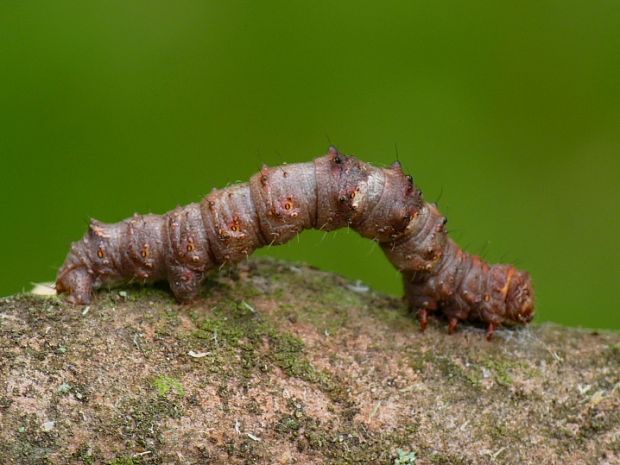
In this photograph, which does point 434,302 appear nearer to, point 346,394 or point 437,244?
point 437,244

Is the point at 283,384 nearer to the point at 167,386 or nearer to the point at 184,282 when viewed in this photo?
the point at 167,386

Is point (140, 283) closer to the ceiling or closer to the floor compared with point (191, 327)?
closer to the ceiling

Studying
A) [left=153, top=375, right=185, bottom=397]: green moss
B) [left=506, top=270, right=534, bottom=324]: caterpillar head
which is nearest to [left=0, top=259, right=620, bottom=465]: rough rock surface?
[left=153, top=375, right=185, bottom=397]: green moss

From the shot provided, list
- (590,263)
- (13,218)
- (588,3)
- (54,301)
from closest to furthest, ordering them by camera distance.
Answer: (54,301) → (13,218) → (590,263) → (588,3)

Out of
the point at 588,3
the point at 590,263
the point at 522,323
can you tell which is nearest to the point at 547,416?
the point at 522,323

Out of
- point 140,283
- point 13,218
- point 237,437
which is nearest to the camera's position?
point 237,437

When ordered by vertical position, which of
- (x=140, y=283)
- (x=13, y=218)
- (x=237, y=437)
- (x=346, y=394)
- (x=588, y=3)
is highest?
(x=588, y=3)

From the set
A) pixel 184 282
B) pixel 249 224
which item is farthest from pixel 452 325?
pixel 184 282

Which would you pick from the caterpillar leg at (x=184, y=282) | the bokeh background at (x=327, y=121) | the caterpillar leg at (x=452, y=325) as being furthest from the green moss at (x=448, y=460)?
the bokeh background at (x=327, y=121)

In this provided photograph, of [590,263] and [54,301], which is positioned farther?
[590,263]
